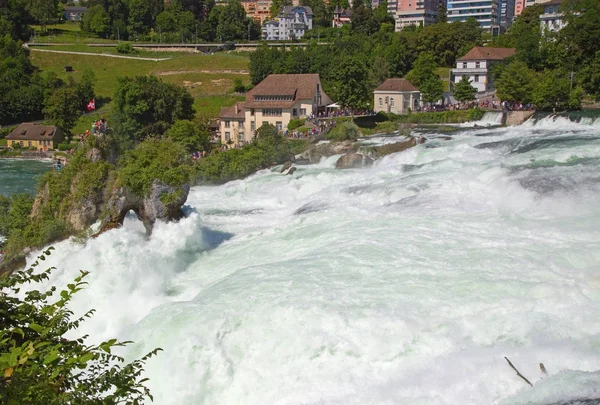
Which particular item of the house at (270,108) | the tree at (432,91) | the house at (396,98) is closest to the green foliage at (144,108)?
the house at (270,108)

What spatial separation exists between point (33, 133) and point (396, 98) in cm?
4195

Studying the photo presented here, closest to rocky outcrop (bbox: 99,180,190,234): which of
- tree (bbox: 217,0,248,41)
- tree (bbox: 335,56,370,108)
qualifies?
tree (bbox: 335,56,370,108)

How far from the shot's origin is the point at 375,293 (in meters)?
17.5

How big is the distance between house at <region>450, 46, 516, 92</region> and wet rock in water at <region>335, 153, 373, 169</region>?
124 feet

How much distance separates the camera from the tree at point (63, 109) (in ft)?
A: 252

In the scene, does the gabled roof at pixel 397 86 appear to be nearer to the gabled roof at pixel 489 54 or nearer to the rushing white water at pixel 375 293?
the gabled roof at pixel 489 54

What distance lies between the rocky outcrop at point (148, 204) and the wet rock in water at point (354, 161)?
1635cm

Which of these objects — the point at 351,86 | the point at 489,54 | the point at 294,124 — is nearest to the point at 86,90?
the point at 294,124

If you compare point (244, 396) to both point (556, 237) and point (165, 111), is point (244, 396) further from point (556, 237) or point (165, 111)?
point (165, 111)

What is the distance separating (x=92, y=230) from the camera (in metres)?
24.0

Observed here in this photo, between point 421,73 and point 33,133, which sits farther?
point 421,73

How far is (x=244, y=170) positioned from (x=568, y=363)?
29.6 meters

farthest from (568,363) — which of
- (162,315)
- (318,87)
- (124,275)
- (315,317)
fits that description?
(318,87)

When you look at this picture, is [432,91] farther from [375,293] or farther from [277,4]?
[277,4]
